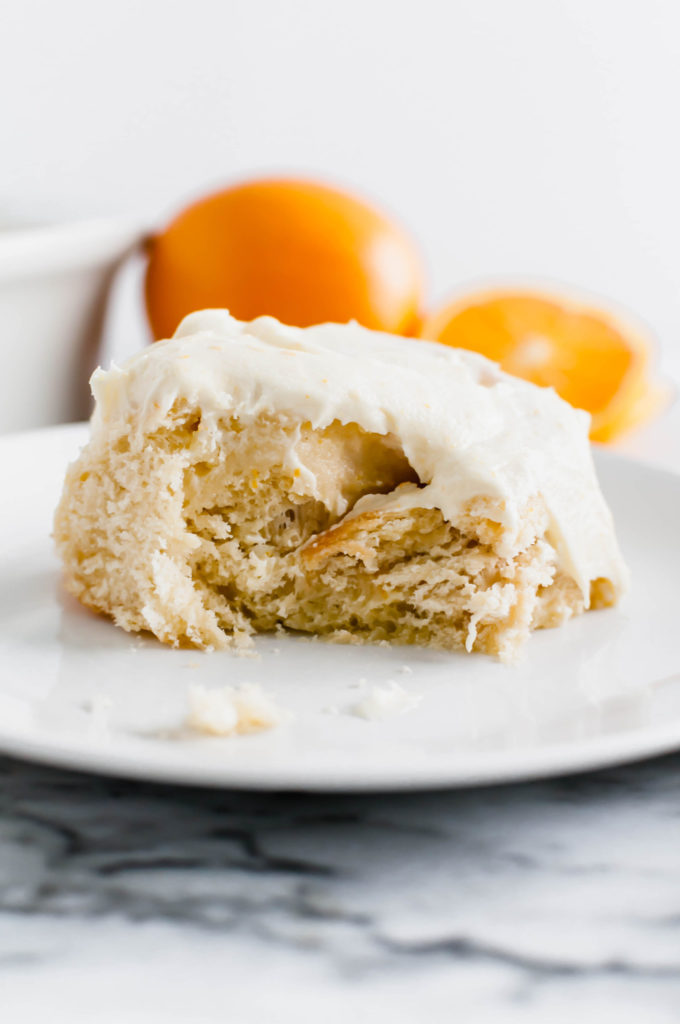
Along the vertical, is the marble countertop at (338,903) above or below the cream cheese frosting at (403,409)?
below

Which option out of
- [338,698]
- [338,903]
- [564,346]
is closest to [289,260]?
[564,346]

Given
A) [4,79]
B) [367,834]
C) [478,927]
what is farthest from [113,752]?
[4,79]

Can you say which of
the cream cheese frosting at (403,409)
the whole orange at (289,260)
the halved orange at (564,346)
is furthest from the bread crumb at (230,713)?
the whole orange at (289,260)

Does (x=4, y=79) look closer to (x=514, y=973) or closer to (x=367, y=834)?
(x=367, y=834)

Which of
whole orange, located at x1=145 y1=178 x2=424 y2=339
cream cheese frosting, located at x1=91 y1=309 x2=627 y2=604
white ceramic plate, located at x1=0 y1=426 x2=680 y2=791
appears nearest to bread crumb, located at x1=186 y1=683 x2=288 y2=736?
white ceramic plate, located at x1=0 y1=426 x2=680 y2=791

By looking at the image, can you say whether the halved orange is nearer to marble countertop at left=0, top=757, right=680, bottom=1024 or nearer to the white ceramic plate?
the white ceramic plate

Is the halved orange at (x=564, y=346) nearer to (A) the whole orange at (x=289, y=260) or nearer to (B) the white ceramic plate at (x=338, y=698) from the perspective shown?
(A) the whole orange at (x=289, y=260)

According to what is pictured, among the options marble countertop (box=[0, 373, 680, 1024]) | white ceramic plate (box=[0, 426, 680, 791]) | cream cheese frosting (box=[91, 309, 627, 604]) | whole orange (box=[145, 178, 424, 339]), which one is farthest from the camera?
whole orange (box=[145, 178, 424, 339])
